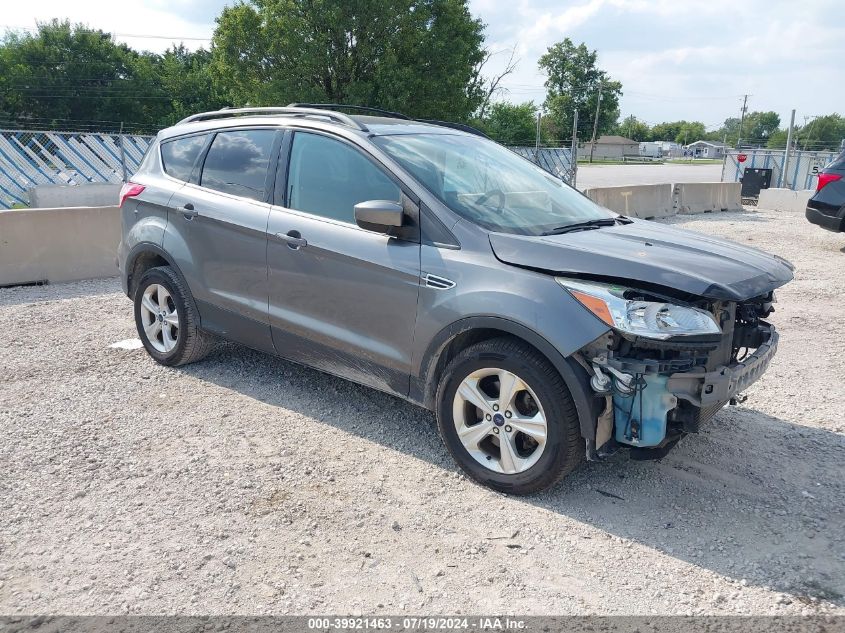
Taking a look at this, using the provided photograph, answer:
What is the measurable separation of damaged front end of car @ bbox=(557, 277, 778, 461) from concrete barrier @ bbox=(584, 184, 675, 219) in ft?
36.4

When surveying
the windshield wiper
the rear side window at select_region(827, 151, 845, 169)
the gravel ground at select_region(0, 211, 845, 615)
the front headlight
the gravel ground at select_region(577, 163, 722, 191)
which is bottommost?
the gravel ground at select_region(577, 163, 722, 191)

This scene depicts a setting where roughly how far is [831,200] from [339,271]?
9758 mm

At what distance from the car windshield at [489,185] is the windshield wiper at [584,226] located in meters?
0.02

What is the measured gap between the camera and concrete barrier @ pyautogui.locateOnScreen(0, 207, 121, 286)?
8.05m

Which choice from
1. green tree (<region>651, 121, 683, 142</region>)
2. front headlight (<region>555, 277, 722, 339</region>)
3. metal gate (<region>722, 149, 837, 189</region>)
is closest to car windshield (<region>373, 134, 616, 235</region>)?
front headlight (<region>555, 277, 722, 339</region>)

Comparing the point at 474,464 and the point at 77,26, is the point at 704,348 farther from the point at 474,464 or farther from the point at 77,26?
the point at 77,26

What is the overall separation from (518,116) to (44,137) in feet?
138

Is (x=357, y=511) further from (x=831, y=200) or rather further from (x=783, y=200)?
(x=783, y=200)

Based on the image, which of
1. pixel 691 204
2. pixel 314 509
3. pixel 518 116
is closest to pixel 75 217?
pixel 314 509

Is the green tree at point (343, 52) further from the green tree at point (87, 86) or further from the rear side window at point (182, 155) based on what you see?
the green tree at point (87, 86)

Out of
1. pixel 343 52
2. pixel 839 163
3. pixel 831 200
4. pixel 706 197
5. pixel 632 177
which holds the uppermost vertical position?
pixel 343 52

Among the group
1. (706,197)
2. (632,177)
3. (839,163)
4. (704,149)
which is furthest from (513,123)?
(704,149)

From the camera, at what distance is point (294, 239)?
4238 mm

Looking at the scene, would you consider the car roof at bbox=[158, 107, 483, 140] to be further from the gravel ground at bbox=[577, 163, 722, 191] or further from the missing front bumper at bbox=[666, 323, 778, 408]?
the gravel ground at bbox=[577, 163, 722, 191]
